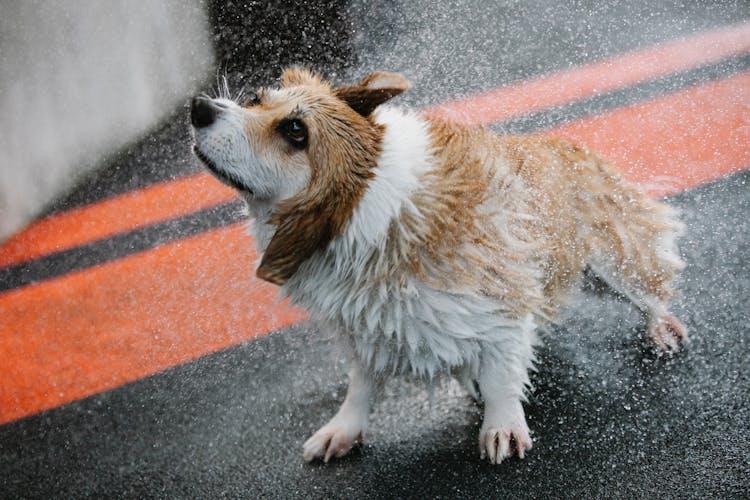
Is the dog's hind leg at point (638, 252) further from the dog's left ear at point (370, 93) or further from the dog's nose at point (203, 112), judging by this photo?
the dog's nose at point (203, 112)

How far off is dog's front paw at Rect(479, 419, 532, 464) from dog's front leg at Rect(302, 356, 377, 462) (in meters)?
0.40

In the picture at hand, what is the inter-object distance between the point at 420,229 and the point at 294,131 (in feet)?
1.33

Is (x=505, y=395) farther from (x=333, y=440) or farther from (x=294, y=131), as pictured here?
(x=294, y=131)

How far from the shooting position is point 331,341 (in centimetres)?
286

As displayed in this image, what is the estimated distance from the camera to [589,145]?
138 inches

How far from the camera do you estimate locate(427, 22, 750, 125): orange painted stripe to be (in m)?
3.67

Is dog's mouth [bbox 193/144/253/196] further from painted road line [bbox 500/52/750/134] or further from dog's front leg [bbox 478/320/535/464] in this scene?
painted road line [bbox 500/52/750/134]

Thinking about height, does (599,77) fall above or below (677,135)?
above

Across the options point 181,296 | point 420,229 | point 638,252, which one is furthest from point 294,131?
point 181,296

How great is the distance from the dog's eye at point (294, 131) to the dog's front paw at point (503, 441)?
47.8 inches

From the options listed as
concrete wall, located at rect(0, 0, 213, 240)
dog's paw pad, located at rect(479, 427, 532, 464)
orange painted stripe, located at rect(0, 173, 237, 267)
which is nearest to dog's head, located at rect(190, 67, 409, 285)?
dog's paw pad, located at rect(479, 427, 532, 464)

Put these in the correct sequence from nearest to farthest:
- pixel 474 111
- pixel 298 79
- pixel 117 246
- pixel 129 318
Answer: pixel 298 79 < pixel 129 318 < pixel 117 246 < pixel 474 111

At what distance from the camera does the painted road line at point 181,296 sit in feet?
10.1

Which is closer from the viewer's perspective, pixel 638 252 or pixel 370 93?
pixel 370 93
